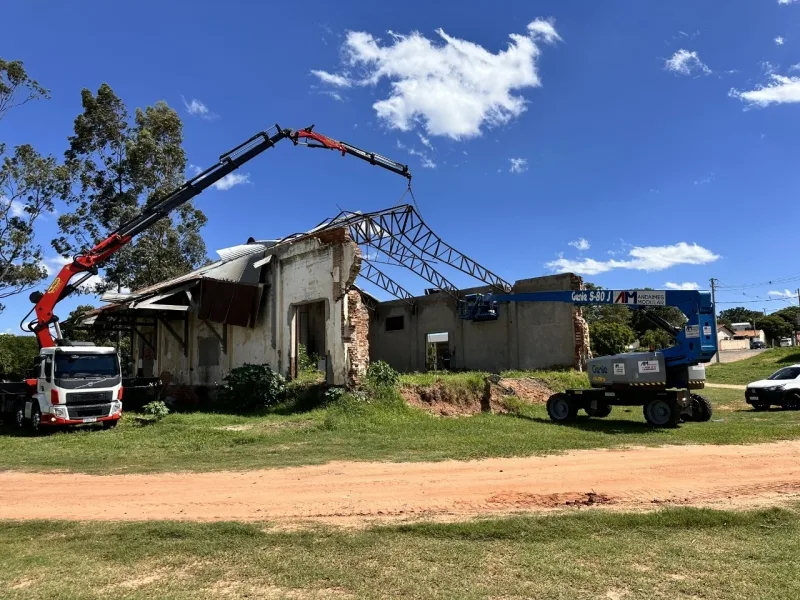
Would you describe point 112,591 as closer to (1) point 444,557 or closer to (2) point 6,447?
(1) point 444,557

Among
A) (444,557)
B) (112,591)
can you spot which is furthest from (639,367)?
(112,591)

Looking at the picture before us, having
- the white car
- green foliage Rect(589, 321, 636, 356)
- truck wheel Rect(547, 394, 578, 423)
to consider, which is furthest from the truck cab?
green foliage Rect(589, 321, 636, 356)

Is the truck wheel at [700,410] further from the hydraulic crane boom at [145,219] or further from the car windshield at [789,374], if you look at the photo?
the hydraulic crane boom at [145,219]

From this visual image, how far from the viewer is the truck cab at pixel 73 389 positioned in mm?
15758

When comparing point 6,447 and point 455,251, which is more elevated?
point 455,251

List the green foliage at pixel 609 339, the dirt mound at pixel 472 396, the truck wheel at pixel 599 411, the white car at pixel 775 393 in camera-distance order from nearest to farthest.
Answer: the truck wheel at pixel 599 411, the dirt mound at pixel 472 396, the white car at pixel 775 393, the green foliage at pixel 609 339

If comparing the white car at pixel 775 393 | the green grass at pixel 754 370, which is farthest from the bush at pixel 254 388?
the green grass at pixel 754 370

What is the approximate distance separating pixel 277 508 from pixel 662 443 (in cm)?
907

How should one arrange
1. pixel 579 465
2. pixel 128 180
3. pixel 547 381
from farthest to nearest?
pixel 128 180 → pixel 547 381 → pixel 579 465

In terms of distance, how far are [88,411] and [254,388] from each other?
191 inches

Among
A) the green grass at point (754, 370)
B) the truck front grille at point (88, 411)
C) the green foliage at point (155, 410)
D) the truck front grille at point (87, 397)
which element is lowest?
the green grass at point (754, 370)

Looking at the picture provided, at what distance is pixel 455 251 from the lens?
26.7 meters

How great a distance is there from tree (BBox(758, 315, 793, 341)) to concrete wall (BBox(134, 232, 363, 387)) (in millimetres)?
89726

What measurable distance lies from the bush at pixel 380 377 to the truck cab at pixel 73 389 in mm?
7445
